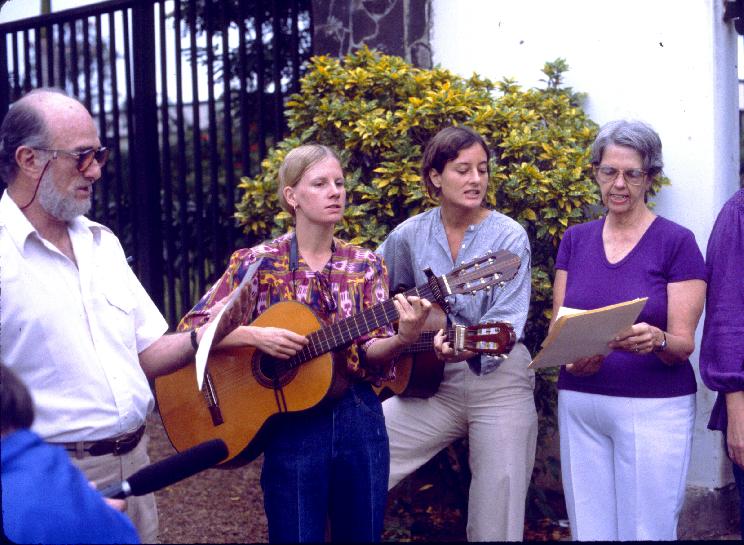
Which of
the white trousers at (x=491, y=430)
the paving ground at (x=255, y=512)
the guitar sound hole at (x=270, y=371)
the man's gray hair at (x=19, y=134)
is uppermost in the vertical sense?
the man's gray hair at (x=19, y=134)

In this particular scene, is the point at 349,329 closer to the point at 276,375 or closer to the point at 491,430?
the point at 276,375

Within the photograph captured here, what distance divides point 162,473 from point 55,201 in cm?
124

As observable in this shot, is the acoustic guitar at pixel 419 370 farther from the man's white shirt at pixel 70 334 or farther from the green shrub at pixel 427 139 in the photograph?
the man's white shirt at pixel 70 334

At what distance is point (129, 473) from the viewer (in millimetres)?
3188

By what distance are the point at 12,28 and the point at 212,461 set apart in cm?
648

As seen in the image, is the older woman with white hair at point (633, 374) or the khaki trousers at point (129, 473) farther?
the older woman with white hair at point (633, 374)

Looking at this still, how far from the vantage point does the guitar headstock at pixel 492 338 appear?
363cm

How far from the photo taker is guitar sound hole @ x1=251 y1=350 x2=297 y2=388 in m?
3.76

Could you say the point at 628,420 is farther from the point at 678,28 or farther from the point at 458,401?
the point at 678,28

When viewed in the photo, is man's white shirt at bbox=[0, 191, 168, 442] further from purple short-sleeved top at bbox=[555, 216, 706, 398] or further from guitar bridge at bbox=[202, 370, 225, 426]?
purple short-sleeved top at bbox=[555, 216, 706, 398]

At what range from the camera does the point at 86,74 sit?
7605 mm

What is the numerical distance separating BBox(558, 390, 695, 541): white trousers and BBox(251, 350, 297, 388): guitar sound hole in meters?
1.11

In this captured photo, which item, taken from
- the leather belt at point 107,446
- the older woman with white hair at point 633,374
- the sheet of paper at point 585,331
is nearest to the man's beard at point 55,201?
the leather belt at point 107,446

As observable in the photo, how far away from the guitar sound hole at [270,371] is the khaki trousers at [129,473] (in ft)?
1.89
